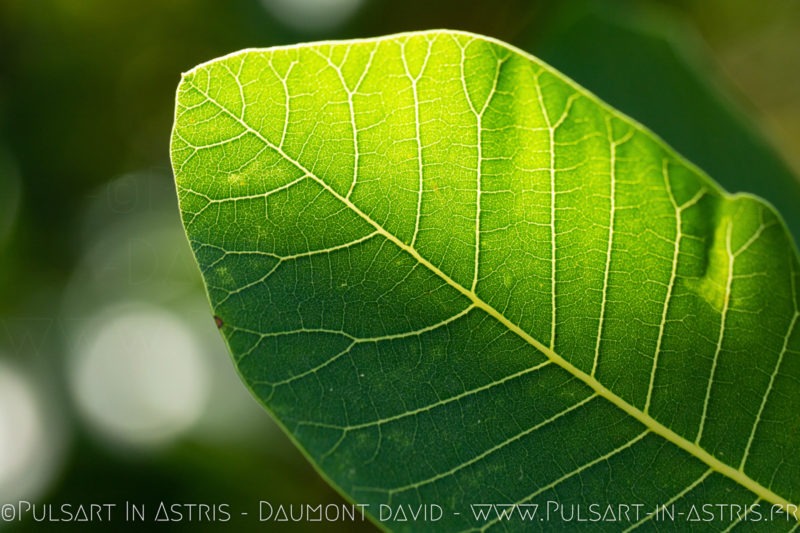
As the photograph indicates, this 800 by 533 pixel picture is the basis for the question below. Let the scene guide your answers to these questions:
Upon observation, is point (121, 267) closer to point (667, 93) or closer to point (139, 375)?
point (139, 375)

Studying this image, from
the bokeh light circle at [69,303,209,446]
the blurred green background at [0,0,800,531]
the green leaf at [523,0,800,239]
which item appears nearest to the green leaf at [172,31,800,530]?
the green leaf at [523,0,800,239]

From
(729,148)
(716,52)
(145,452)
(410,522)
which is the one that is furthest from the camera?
(716,52)

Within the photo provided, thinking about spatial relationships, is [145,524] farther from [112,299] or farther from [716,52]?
[716,52]

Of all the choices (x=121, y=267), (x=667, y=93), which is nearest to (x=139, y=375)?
(x=121, y=267)

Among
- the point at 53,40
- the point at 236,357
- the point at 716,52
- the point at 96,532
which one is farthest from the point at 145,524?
the point at 716,52

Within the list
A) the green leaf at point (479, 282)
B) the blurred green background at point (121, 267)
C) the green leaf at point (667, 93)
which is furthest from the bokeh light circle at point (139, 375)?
the green leaf at point (479, 282)

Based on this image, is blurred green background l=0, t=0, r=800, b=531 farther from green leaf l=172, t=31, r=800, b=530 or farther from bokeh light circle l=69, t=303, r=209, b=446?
green leaf l=172, t=31, r=800, b=530

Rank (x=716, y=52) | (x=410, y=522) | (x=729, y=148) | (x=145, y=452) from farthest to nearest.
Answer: (x=716, y=52) → (x=145, y=452) → (x=729, y=148) → (x=410, y=522)
